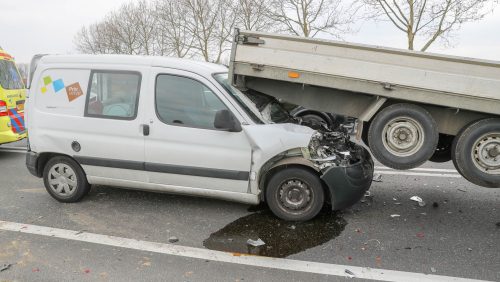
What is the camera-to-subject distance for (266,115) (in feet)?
15.2

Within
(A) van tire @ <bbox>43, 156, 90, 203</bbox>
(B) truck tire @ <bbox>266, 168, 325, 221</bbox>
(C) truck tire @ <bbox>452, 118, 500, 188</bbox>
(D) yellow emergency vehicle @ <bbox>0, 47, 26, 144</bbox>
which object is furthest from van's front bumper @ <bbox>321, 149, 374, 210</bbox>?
(D) yellow emergency vehicle @ <bbox>0, 47, 26, 144</bbox>

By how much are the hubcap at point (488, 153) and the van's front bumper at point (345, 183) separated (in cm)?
112

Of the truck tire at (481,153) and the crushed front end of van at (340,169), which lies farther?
the crushed front end of van at (340,169)

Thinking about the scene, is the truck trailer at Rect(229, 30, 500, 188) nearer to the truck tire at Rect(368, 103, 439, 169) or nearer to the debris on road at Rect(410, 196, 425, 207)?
the truck tire at Rect(368, 103, 439, 169)

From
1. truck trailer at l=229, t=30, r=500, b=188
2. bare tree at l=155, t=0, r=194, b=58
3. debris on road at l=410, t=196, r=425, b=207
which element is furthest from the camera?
bare tree at l=155, t=0, r=194, b=58

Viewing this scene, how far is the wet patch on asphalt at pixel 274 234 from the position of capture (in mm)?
3891

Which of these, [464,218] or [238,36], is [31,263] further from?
[464,218]

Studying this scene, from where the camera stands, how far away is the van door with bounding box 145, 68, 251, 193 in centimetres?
437

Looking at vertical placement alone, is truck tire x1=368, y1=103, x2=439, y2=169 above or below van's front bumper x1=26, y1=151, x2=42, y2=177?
above

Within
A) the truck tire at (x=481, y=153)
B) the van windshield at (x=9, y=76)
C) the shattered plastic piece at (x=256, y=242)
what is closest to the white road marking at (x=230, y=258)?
the shattered plastic piece at (x=256, y=242)

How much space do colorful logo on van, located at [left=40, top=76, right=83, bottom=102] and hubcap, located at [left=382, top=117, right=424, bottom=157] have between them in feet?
11.6

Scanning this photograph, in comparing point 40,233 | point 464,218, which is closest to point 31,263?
point 40,233

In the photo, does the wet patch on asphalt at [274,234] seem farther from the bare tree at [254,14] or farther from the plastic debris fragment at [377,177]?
the bare tree at [254,14]

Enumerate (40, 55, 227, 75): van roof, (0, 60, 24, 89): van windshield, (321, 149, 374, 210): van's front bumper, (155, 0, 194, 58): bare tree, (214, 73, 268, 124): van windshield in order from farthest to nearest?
(155, 0, 194, 58): bare tree < (0, 60, 24, 89): van windshield < (40, 55, 227, 75): van roof < (214, 73, 268, 124): van windshield < (321, 149, 374, 210): van's front bumper
